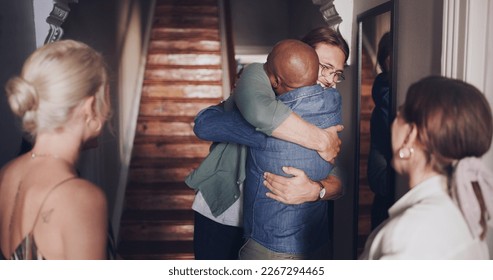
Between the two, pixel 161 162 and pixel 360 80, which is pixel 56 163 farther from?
pixel 161 162

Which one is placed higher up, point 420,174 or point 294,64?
point 294,64

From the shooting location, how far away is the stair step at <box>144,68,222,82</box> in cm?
403

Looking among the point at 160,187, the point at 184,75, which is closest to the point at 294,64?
the point at 160,187

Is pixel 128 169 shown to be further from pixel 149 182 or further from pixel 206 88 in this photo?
pixel 206 88

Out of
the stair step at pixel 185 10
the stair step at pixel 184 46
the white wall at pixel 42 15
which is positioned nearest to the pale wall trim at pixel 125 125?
the stair step at pixel 184 46

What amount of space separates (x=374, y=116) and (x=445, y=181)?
1.91 feet

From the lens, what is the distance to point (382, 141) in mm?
1355

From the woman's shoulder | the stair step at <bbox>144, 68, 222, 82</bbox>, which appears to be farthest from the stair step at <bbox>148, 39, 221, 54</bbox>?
the woman's shoulder

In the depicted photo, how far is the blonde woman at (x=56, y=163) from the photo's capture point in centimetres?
89

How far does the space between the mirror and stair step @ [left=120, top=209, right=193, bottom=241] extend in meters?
1.44

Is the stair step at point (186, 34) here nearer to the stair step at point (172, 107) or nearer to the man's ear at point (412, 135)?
the stair step at point (172, 107)

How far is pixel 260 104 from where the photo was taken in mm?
1022
